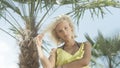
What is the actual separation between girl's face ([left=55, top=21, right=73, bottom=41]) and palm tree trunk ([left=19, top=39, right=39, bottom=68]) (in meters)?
4.57

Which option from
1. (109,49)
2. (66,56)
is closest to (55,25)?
(66,56)

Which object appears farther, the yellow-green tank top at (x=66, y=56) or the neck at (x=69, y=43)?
the neck at (x=69, y=43)

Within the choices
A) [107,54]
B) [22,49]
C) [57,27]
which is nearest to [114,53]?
[107,54]

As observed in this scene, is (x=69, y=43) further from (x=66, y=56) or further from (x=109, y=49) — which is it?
(x=109, y=49)

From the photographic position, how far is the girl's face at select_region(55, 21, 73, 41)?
338 cm

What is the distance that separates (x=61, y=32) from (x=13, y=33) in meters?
5.63

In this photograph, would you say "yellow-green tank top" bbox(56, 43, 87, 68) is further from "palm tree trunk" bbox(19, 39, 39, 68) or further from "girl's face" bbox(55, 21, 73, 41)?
"palm tree trunk" bbox(19, 39, 39, 68)

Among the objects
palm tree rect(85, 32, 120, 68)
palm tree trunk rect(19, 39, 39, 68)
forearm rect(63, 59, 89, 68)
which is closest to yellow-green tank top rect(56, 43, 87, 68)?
forearm rect(63, 59, 89, 68)

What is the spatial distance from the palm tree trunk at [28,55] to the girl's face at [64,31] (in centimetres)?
457

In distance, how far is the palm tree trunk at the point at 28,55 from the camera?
794 centimetres

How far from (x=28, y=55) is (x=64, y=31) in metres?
4.72

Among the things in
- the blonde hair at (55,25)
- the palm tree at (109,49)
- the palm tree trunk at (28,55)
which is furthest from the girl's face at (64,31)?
the palm tree at (109,49)

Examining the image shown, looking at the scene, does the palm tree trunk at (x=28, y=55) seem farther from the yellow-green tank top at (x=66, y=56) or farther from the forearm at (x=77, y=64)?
the forearm at (x=77, y=64)

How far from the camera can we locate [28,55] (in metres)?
8.02
